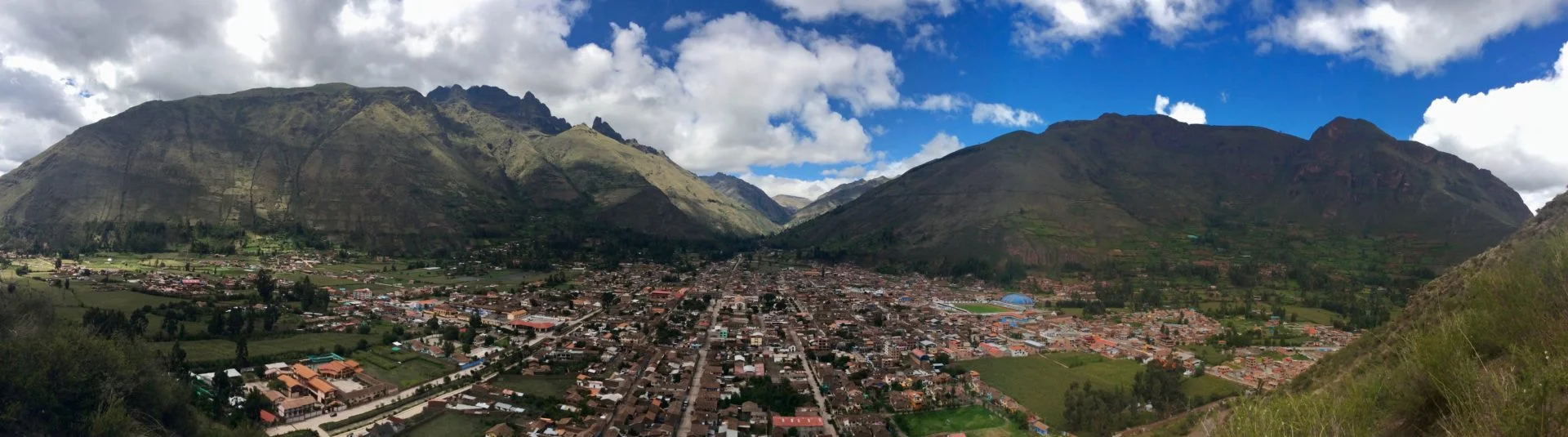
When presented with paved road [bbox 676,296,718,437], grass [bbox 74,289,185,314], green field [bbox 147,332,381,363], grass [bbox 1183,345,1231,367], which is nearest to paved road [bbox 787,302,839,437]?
paved road [bbox 676,296,718,437]

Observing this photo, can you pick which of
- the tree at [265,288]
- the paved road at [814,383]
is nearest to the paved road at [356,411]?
the paved road at [814,383]

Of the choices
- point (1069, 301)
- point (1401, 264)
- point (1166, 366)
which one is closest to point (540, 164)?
point (1069, 301)

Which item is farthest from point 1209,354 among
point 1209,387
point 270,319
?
point 270,319

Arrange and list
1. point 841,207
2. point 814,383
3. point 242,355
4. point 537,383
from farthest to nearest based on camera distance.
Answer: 1. point 841,207
2. point 814,383
3. point 537,383
4. point 242,355

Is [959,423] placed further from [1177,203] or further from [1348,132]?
[1348,132]

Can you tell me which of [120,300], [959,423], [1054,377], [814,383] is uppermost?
[120,300]

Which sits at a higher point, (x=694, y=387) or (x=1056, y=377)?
(x=1056, y=377)
